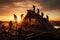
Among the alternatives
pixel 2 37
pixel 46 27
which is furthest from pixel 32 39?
pixel 46 27

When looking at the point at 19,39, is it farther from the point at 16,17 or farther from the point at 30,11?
the point at 16,17

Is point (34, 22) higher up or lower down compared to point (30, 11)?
lower down

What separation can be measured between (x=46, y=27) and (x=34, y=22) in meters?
5.35

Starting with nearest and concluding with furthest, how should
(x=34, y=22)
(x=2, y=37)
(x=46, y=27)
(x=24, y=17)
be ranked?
(x=2, y=37)
(x=46, y=27)
(x=34, y=22)
(x=24, y=17)

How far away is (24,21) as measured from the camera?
5481cm

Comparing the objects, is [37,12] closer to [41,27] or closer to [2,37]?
[41,27]

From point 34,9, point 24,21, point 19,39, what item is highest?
point 34,9

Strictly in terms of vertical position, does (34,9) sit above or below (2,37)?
above

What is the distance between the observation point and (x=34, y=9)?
163ft

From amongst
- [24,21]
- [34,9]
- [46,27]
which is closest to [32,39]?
[46,27]

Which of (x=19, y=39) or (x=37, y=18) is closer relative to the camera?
(x=19, y=39)

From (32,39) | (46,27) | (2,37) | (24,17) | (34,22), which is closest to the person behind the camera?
(32,39)

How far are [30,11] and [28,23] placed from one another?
4.38 meters

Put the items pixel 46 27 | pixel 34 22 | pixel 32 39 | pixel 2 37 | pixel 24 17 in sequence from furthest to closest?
pixel 24 17 → pixel 34 22 → pixel 46 27 → pixel 2 37 → pixel 32 39
